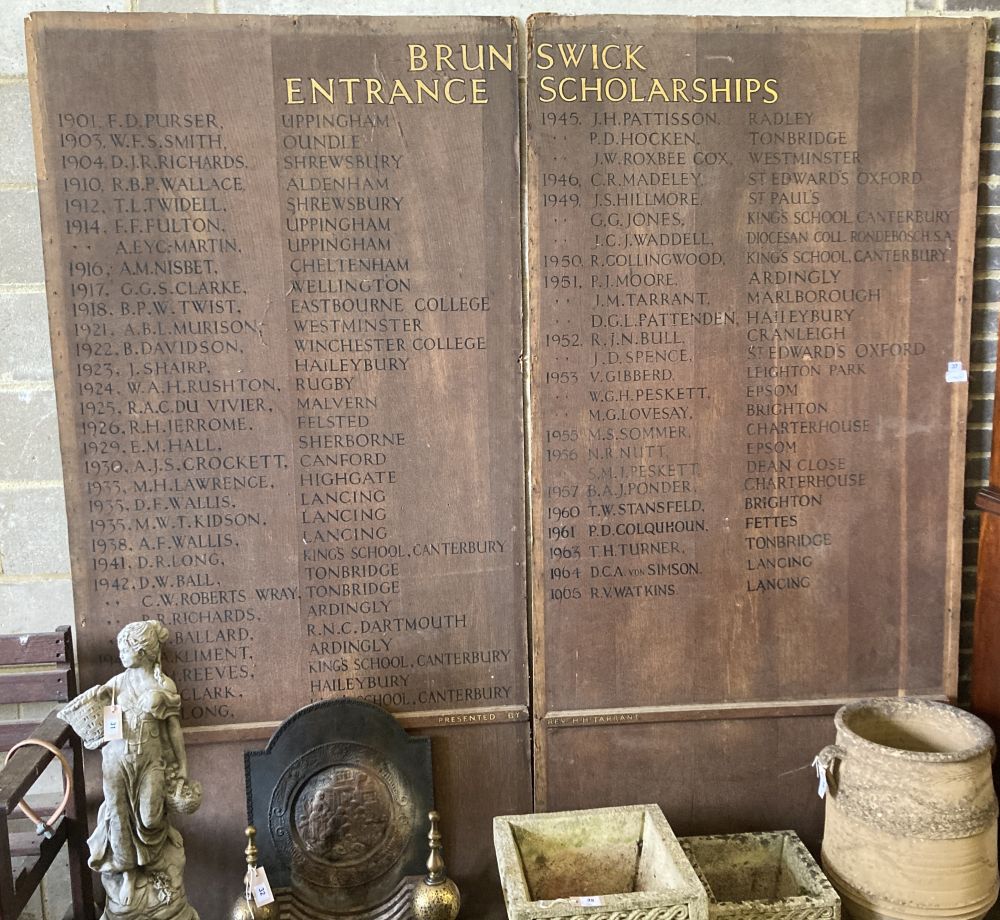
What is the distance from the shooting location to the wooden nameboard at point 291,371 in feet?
6.48

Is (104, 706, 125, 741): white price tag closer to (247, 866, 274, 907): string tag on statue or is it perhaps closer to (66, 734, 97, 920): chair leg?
(66, 734, 97, 920): chair leg

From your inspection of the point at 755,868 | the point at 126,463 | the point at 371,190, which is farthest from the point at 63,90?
the point at 755,868

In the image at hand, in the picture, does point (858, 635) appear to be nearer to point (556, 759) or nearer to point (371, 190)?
point (556, 759)

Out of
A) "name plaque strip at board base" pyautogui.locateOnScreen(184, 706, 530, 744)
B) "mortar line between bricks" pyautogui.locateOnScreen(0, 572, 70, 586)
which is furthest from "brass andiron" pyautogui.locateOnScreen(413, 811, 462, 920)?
"mortar line between bricks" pyautogui.locateOnScreen(0, 572, 70, 586)

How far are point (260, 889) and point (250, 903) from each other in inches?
1.5

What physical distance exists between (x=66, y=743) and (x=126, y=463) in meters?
0.68

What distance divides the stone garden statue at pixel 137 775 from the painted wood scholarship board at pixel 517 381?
23 centimetres

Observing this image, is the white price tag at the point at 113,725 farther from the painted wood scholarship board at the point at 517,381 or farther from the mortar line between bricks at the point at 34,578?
the mortar line between bricks at the point at 34,578

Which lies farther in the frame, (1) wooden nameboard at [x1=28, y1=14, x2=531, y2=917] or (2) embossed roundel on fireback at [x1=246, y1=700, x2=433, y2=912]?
(2) embossed roundel on fireback at [x1=246, y1=700, x2=433, y2=912]

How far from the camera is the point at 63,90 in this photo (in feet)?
6.36

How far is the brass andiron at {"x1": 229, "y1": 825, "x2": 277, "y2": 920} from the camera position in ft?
6.42

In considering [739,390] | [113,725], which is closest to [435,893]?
[113,725]

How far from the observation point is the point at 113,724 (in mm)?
1819

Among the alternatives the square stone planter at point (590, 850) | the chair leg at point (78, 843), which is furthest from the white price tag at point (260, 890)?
the square stone planter at point (590, 850)
